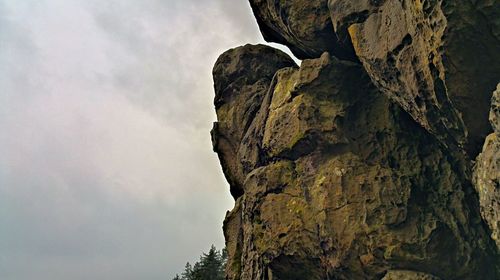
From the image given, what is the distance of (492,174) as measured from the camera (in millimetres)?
13359

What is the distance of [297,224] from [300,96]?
22.6ft

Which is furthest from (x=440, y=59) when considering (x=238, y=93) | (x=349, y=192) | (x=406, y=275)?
(x=238, y=93)

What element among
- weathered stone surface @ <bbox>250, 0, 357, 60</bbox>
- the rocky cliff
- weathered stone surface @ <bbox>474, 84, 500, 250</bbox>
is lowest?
weathered stone surface @ <bbox>474, 84, 500, 250</bbox>

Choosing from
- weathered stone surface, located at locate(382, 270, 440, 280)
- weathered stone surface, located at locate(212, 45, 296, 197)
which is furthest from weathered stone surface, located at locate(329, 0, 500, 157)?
weathered stone surface, located at locate(212, 45, 296, 197)

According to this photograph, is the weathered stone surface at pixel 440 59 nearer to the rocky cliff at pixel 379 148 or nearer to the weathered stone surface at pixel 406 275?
the rocky cliff at pixel 379 148

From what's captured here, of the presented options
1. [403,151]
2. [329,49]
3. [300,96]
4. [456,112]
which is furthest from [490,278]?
[329,49]

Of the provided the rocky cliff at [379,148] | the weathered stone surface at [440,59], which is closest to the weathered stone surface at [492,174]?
the rocky cliff at [379,148]

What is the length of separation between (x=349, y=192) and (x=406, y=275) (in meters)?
4.45

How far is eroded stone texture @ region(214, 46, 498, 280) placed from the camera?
732 inches

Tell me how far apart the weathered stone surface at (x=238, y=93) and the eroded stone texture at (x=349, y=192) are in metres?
4.90

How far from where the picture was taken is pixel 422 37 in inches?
592

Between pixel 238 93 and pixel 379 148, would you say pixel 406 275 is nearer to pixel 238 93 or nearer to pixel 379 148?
pixel 379 148

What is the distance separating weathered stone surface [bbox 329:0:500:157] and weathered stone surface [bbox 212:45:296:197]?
1263cm

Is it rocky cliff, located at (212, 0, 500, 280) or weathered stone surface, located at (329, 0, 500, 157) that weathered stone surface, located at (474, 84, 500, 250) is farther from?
weathered stone surface, located at (329, 0, 500, 157)
